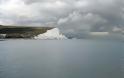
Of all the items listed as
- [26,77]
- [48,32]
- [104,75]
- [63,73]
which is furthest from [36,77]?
[48,32]

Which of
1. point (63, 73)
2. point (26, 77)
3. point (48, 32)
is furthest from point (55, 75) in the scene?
point (48, 32)

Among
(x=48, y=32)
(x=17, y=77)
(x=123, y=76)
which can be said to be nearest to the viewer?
(x=17, y=77)

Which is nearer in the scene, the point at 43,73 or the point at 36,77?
the point at 36,77

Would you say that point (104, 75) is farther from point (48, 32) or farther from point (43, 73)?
point (48, 32)

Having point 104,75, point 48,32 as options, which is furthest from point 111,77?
point 48,32

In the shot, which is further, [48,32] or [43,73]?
[48,32]

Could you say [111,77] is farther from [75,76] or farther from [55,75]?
[55,75]

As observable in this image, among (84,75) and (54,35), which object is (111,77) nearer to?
(84,75)

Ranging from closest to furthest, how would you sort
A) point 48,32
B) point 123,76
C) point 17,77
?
point 17,77 < point 123,76 < point 48,32
